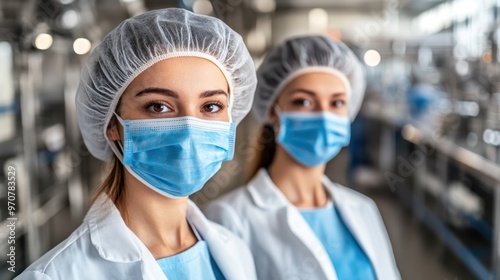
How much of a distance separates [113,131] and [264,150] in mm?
670

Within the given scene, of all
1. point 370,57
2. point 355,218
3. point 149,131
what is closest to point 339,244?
point 355,218

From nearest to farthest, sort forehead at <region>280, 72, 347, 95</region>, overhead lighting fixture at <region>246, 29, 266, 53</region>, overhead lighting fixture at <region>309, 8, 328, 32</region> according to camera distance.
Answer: forehead at <region>280, 72, 347, 95</region>, overhead lighting fixture at <region>246, 29, 266, 53</region>, overhead lighting fixture at <region>309, 8, 328, 32</region>

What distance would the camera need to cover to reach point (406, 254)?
10.4 ft

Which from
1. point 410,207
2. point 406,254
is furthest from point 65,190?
point 410,207

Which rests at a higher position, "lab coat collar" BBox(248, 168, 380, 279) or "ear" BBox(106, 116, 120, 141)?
"ear" BBox(106, 116, 120, 141)

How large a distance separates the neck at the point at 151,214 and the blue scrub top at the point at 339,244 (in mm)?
492

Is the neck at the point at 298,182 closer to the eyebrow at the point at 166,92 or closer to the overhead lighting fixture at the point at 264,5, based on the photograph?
the eyebrow at the point at 166,92

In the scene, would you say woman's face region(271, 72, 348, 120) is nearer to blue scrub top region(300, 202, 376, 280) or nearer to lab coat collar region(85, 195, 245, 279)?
A: blue scrub top region(300, 202, 376, 280)

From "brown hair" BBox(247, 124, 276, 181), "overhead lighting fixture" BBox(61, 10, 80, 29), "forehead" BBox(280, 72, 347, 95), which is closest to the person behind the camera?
"forehead" BBox(280, 72, 347, 95)

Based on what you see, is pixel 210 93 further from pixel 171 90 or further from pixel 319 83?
pixel 319 83

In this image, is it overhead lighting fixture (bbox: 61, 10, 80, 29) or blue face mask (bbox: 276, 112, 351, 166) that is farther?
overhead lighting fixture (bbox: 61, 10, 80, 29)

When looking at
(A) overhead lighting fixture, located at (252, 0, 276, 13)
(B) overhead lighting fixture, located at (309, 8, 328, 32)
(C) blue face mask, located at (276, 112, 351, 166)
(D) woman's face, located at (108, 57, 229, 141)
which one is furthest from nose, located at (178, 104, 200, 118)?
(B) overhead lighting fixture, located at (309, 8, 328, 32)

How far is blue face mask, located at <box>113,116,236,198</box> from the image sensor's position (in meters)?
0.96

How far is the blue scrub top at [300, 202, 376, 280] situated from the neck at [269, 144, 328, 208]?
3 centimetres
